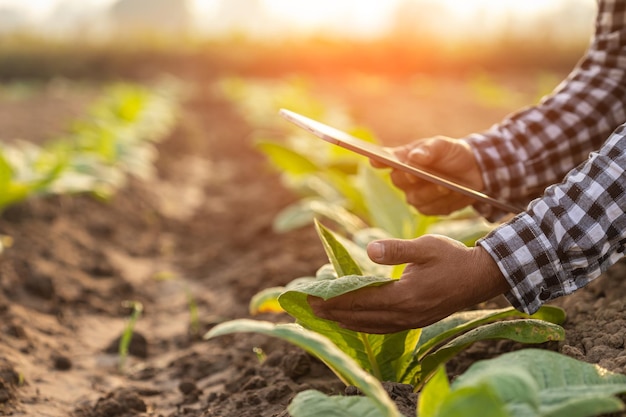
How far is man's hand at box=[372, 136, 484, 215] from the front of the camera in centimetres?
201

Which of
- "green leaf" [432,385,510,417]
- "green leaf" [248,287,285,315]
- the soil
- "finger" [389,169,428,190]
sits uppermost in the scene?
"finger" [389,169,428,190]

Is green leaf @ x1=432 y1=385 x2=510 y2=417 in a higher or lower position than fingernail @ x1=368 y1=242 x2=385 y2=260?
lower

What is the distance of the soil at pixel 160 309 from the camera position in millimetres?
1850

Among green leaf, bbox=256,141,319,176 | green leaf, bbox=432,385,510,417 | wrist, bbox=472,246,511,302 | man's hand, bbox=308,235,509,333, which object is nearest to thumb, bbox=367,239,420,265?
man's hand, bbox=308,235,509,333

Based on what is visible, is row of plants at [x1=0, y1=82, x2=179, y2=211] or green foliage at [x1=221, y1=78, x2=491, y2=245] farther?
row of plants at [x1=0, y1=82, x2=179, y2=211]

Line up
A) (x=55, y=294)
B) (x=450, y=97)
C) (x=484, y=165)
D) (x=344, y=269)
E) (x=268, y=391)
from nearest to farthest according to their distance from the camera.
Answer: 1. (x=344, y=269)
2. (x=268, y=391)
3. (x=484, y=165)
4. (x=55, y=294)
5. (x=450, y=97)

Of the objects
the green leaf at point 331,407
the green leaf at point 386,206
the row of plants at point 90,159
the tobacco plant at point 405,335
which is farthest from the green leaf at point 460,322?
the row of plants at point 90,159

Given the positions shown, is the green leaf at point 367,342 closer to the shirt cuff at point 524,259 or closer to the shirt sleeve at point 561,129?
the shirt cuff at point 524,259

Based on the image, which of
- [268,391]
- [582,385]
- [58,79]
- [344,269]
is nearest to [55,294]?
[268,391]

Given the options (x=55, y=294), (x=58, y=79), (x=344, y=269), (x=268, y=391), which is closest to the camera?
(x=344, y=269)

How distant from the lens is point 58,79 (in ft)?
66.9

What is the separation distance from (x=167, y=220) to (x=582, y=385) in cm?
368

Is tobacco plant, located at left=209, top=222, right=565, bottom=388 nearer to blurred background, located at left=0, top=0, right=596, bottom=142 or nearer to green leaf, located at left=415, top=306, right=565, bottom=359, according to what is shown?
green leaf, located at left=415, top=306, right=565, bottom=359

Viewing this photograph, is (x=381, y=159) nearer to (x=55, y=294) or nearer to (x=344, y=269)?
(x=344, y=269)
